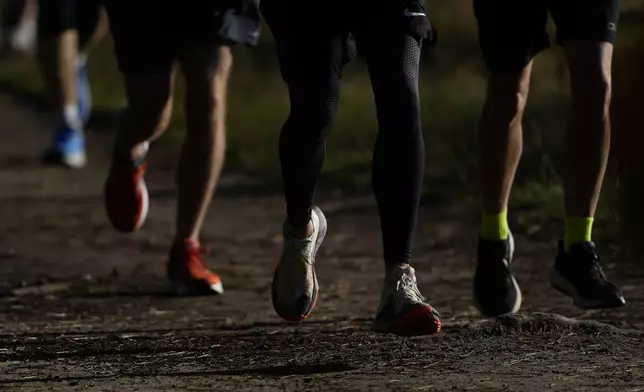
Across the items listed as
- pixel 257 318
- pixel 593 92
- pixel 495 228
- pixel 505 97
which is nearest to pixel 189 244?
pixel 257 318

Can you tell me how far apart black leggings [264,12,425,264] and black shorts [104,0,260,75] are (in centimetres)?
106

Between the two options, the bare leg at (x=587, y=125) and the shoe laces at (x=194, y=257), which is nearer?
the bare leg at (x=587, y=125)

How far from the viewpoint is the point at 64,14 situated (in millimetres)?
8828

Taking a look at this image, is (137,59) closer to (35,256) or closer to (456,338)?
(35,256)

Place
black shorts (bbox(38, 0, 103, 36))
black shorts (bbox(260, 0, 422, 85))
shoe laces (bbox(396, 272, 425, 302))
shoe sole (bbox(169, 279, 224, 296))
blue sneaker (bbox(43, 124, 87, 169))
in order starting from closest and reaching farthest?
1. shoe laces (bbox(396, 272, 425, 302))
2. black shorts (bbox(260, 0, 422, 85))
3. shoe sole (bbox(169, 279, 224, 296))
4. black shorts (bbox(38, 0, 103, 36))
5. blue sneaker (bbox(43, 124, 87, 169))

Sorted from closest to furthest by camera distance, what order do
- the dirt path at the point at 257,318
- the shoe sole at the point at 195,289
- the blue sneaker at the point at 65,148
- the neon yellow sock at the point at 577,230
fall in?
1. the dirt path at the point at 257,318
2. the neon yellow sock at the point at 577,230
3. the shoe sole at the point at 195,289
4. the blue sneaker at the point at 65,148

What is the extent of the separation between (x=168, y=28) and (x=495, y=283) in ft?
4.92

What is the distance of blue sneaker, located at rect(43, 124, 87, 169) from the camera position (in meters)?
9.16

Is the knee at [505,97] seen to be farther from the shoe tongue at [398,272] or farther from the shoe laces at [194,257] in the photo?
the shoe laces at [194,257]

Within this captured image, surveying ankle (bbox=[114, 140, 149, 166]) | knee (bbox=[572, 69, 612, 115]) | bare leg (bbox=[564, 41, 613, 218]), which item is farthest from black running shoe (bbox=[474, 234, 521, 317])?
ankle (bbox=[114, 140, 149, 166])

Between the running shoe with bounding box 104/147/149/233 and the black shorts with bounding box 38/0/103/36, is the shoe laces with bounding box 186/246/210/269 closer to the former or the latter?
the running shoe with bounding box 104/147/149/233

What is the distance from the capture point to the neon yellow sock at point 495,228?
509 centimetres

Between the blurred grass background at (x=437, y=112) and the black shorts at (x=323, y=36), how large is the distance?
260 centimetres

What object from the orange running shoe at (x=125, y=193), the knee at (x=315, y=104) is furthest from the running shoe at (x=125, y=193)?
the knee at (x=315, y=104)
